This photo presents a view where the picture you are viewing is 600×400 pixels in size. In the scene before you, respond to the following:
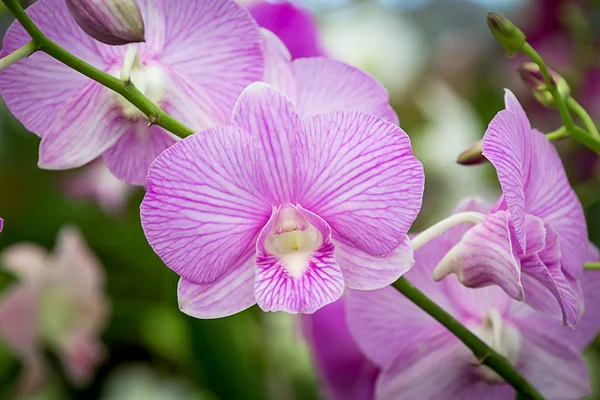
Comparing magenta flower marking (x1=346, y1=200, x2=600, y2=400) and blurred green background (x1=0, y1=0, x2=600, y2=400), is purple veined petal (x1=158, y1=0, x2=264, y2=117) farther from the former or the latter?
blurred green background (x1=0, y1=0, x2=600, y2=400)

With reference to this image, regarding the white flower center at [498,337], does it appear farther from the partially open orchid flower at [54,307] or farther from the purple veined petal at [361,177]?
the partially open orchid flower at [54,307]

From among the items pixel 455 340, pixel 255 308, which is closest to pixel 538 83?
pixel 455 340

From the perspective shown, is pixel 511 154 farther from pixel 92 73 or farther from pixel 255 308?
pixel 255 308

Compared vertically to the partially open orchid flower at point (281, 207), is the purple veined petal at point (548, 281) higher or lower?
lower

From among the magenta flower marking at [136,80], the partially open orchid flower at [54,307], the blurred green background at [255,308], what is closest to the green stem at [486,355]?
the magenta flower marking at [136,80]

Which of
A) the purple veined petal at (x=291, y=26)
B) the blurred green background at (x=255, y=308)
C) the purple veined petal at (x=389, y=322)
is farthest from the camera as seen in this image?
the blurred green background at (x=255, y=308)

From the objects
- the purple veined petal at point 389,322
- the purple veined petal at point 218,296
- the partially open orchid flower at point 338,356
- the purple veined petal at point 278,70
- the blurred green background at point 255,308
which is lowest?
the blurred green background at point 255,308

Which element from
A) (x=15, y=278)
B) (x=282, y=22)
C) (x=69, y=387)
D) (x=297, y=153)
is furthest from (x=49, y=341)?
(x=297, y=153)
